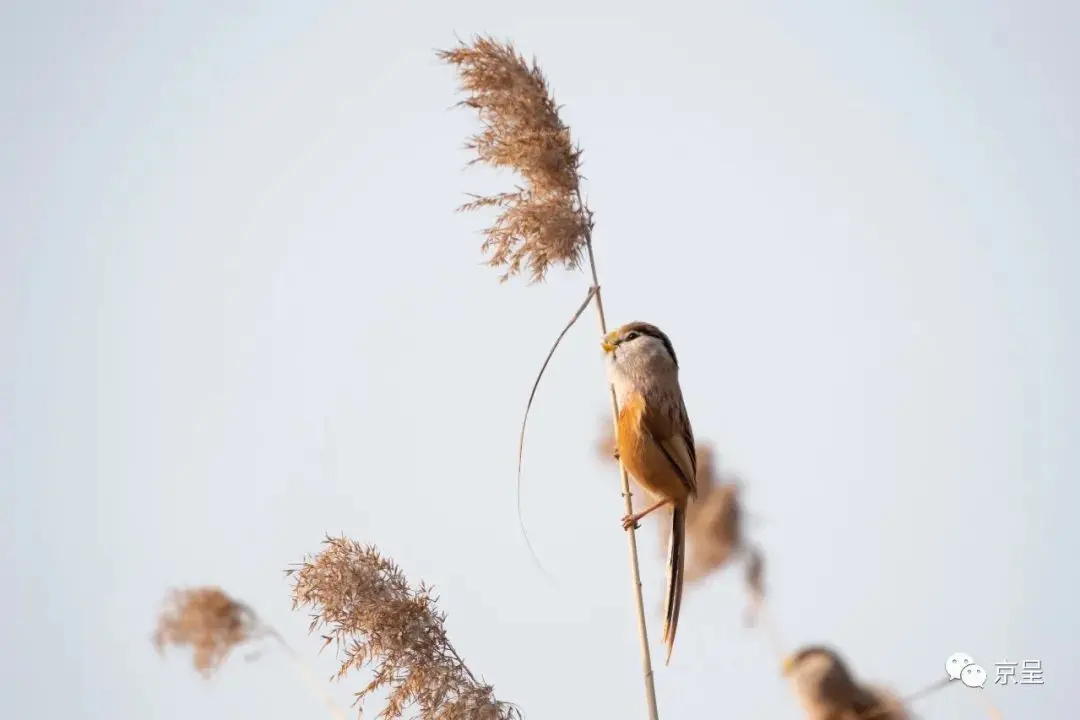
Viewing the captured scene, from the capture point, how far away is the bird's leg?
2626mm

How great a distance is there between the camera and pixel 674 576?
107 inches

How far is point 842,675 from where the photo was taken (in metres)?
2.51

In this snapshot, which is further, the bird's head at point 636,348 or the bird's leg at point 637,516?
the bird's head at point 636,348

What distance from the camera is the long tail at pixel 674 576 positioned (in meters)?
2.57

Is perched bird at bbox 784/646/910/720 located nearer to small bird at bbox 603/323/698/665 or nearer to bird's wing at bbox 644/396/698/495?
small bird at bbox 603/323/698/665

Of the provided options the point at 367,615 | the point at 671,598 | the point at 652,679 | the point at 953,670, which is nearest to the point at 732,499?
the point at 671,598

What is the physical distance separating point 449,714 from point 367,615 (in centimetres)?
29


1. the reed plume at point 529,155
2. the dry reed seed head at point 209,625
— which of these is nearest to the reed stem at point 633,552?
the reed plume at point 529,155

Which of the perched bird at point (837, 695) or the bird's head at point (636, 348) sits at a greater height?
the bird's head at point (636, 348)

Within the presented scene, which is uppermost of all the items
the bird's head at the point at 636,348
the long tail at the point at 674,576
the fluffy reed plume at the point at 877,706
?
the bird's head at the point at 636,348

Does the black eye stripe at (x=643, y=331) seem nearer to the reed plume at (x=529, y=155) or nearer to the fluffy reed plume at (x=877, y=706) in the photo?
the reed plume at (x=529, y=155)

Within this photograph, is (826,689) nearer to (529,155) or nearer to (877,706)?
(877,706)

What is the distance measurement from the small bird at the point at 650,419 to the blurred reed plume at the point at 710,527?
0.23m

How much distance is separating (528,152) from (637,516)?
3.36 ft
